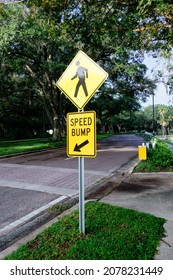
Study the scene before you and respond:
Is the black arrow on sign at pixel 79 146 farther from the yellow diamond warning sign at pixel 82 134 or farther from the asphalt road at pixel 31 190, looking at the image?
the asphalt road at pixel 31 190

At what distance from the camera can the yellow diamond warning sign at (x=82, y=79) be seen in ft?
12.5

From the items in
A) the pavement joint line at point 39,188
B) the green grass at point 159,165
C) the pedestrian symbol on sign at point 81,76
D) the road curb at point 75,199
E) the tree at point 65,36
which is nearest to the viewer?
the pedestrian symbol on sign at point 81,76

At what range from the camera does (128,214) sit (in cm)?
493

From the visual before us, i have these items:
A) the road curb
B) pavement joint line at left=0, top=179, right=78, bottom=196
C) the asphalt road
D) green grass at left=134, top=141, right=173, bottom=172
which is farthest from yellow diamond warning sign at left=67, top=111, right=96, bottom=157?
green grass at left=134, top=141, right=173, bottom=172

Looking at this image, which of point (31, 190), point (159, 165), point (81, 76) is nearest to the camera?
point (81, 76)

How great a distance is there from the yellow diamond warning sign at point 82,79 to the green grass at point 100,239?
1.95 meters

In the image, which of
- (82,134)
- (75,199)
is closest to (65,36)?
(75,199)

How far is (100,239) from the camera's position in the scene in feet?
12.6

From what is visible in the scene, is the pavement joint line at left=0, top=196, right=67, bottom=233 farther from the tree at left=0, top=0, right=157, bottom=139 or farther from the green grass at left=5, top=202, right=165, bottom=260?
the tree at left=0, top=0, right=157, bottom=139

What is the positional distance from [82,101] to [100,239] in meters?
2.03

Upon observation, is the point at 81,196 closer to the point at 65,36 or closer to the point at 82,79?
the point at 82,79

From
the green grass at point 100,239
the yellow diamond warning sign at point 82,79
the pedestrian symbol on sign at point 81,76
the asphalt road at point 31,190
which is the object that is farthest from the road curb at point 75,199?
the pedestrian symbol on sign at point 81,76

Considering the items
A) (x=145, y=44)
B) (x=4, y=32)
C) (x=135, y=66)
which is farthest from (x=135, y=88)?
(x=145, y=44)
